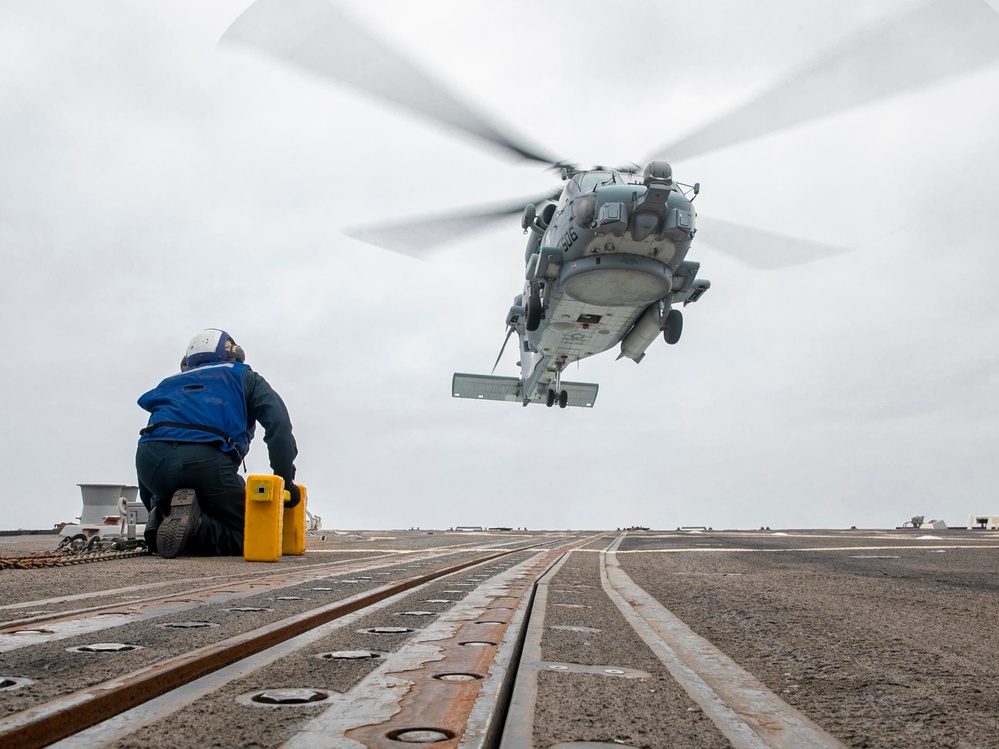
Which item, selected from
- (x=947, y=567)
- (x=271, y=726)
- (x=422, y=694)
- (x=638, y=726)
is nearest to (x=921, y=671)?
(x=638, y=726)

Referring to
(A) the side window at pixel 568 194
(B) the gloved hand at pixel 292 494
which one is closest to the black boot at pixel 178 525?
(B) the gloved hand at pixel 292 494

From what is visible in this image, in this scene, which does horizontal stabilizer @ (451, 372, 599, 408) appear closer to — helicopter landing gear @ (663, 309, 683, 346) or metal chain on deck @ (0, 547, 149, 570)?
helicopter landing gear @ (663, 309, 683, 346)

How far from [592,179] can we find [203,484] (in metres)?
12.4

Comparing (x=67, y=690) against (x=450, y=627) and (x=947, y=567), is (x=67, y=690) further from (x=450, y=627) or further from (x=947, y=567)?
(x=947, y=567)

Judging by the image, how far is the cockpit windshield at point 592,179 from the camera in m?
16.1

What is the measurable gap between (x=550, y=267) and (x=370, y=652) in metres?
15.8

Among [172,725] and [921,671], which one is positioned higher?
[172,725]

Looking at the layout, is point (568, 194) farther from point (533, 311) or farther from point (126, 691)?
point (126, 691)

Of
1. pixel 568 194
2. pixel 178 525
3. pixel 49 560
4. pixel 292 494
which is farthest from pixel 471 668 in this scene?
pixel 568 194

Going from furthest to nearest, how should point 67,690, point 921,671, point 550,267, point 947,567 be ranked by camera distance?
point 550,267 → point 947,567 → point 921,671 → point 67,690

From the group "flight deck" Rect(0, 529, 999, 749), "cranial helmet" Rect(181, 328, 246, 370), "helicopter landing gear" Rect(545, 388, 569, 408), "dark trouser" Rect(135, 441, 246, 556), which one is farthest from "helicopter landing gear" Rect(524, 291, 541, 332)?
"flight deck" Rect(0, 529, 999, 749)

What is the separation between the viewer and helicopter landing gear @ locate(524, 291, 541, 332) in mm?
18828

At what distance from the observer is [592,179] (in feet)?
54.3

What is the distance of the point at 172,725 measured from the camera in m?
1.19
